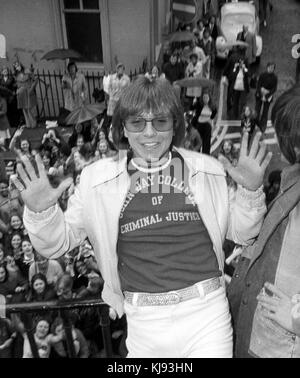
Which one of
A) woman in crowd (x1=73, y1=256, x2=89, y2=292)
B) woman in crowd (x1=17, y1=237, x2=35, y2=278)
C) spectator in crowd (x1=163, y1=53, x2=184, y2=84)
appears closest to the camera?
woman in crowd (x1=73, y1=256, x2=89, y2=292)

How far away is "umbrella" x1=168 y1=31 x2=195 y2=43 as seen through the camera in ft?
28.7

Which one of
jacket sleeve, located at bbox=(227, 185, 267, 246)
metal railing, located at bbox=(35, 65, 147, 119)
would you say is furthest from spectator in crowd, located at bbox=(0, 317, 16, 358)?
metal railing, located at bbox=(35, 65, 147, 119)

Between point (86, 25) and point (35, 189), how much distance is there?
7.35 metres

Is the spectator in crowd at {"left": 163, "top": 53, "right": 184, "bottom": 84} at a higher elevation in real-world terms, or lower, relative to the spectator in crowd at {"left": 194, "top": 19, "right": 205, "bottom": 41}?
lower

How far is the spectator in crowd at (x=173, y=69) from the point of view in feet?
26.8

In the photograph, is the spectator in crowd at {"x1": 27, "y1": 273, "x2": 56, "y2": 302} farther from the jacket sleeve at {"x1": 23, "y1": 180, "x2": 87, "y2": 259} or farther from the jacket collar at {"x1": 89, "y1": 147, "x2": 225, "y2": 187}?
the jacket collar at {"x1": 89, "y1": 147, "x2": 225, "y2": 187}

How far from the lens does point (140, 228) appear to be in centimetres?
199

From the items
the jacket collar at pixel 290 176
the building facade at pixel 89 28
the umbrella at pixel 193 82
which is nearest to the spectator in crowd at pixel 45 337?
the jacket collar at pixel 290 176

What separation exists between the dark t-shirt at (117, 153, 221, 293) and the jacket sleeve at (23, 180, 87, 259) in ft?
0.72

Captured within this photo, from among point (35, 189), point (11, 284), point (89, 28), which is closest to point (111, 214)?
point (35, 189)

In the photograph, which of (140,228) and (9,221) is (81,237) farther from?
(9,221)

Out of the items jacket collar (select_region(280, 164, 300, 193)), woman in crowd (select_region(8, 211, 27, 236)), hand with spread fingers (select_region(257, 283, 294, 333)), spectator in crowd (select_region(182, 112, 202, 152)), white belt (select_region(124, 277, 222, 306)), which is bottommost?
woman in crowd (select_region(8, 211, 27, 236))

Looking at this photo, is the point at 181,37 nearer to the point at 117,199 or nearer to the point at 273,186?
the point at 273,186

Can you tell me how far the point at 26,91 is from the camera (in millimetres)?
8266
